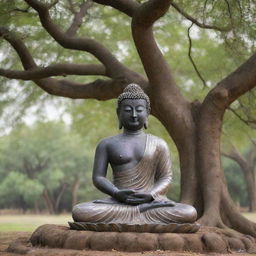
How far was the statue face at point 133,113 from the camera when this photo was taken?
7000mm

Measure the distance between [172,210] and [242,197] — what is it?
102 ft

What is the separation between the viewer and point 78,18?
1309 cm

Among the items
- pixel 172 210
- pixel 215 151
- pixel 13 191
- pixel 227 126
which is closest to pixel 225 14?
pixel 215 151

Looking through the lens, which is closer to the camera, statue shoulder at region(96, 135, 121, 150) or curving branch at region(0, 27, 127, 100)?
statue shoulder at region(96, 135, 121, 150)

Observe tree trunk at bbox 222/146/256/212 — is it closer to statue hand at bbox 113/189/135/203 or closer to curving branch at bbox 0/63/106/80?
curving branch at bbox 0/63/106/80

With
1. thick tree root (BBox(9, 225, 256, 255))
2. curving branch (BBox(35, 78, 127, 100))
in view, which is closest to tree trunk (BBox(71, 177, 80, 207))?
curving branch (BBox(35, 78, 127, 100))

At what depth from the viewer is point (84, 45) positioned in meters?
11.4

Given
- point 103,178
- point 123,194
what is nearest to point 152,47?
point 103,178

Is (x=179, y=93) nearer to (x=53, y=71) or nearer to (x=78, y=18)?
Answer: (x=53, y=71)

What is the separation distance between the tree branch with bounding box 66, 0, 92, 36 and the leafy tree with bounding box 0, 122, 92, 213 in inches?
731

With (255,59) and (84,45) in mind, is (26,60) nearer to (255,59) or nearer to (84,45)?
(84,45)

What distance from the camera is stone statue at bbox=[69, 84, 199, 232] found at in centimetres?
620

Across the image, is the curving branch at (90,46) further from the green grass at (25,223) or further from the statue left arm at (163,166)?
the green grass at (25,223)

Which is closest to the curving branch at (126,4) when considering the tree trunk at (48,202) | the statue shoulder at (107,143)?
the statue shoulder at (107,143)
